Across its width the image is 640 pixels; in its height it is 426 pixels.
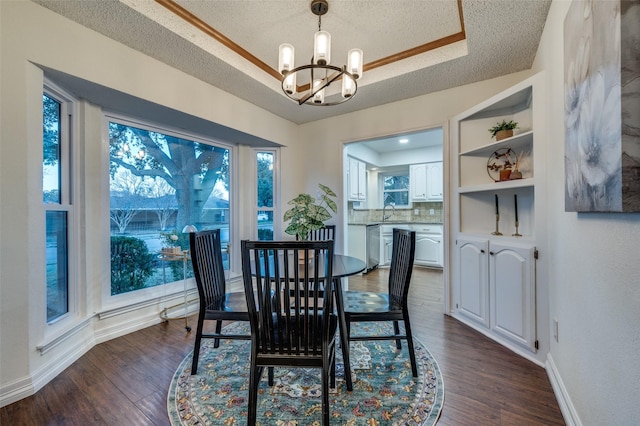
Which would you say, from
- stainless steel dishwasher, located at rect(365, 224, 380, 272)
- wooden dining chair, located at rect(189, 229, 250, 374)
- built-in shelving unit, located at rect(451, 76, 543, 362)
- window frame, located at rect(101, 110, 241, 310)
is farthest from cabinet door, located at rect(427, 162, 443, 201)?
wooden dining chair, located at rect(189, 229, 250, 374)

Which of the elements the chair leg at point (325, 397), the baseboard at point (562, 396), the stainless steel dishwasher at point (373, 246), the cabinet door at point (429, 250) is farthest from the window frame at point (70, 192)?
the cabinet door at point (429, 250)

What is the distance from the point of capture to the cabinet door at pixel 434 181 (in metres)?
5.49

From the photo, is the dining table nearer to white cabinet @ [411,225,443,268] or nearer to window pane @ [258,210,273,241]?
window pane @ [258,210,273,241]

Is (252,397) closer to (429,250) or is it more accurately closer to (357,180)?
(357,180)

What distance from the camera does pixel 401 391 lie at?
1686 millimetres

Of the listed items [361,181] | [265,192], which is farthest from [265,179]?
[361,181]

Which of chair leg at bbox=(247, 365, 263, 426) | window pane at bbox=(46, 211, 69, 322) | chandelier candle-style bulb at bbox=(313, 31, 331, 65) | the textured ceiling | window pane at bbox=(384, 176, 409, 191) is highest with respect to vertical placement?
the textured ceiling

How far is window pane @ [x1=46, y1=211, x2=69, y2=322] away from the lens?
6.70 feet

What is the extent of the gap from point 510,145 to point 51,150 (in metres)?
3.85

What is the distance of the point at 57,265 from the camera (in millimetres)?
2127

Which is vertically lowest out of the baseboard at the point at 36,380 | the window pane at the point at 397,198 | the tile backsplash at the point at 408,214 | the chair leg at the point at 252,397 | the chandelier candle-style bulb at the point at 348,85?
the baseboard at the point at 36,380

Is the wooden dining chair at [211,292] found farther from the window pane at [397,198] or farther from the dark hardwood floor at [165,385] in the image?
the window pane at [397,198]

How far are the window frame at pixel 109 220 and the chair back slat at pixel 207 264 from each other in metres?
1.08

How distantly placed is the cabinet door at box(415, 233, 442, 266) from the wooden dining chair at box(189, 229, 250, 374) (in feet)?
13.7
